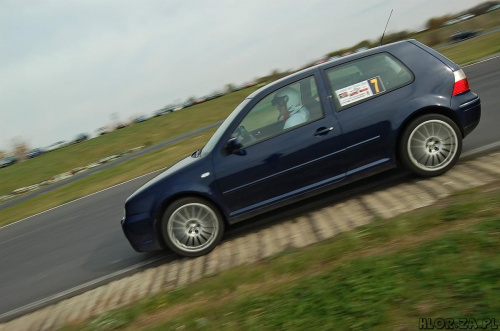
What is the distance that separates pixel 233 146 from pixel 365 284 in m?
2.78

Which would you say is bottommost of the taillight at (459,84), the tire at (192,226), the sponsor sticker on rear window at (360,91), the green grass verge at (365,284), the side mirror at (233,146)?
the green grass verge at (365,284)

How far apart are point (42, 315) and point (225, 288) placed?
239 centimetres

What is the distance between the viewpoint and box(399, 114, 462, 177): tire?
19.6ft

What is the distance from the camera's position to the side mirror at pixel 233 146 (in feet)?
19.5

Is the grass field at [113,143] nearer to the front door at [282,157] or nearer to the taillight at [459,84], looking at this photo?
the front door at [282,157]

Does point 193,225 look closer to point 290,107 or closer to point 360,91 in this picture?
point 290,107

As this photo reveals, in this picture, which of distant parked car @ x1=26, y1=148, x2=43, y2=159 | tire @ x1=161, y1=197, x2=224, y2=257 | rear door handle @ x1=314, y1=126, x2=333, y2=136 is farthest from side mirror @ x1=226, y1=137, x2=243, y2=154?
distant parked car @ x1=26, y1=148, x2=43, y2=159

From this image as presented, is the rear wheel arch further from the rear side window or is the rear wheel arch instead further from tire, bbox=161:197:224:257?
tire, bbox=161:197:224:257

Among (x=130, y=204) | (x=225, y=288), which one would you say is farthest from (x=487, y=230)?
(x=130, y=204)

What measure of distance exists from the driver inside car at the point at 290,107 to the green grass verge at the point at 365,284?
1.63 meters

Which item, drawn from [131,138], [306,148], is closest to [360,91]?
[306,148]

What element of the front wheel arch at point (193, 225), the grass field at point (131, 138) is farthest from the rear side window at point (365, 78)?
the grass field at point (131, 138)

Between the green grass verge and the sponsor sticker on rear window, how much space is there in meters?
1.67

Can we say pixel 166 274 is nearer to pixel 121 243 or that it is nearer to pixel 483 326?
pixel 121 243
